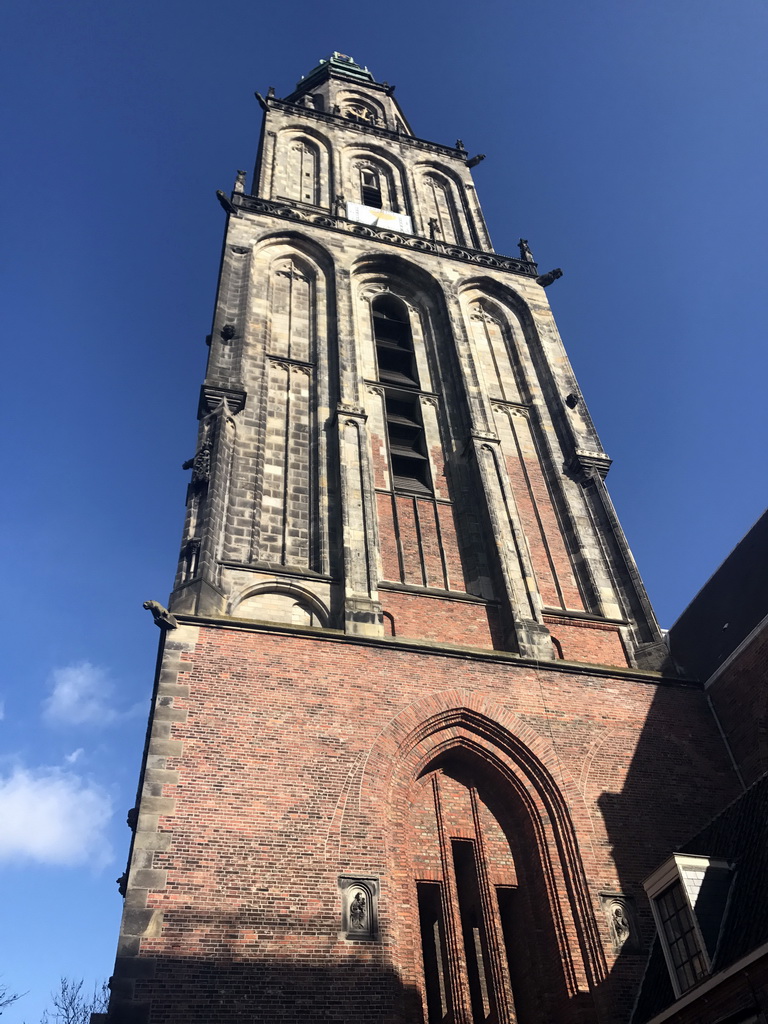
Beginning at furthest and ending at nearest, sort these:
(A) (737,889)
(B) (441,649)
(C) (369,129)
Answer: (C) (369,129) < (B) (441,649) < (A) (737,889)

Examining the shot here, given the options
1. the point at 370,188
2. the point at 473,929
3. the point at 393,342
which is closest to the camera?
the point at 473,929

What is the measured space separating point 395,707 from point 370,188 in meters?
19.0

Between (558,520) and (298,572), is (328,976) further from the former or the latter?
(558,520)

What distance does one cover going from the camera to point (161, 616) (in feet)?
35.2

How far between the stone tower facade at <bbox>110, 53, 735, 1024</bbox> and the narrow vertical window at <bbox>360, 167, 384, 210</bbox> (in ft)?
22.8

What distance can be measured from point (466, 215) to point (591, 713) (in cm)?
1795

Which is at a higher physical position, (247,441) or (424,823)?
(247,441)

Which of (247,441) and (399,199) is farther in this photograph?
(399,199)

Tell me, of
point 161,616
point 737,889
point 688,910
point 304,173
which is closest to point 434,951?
point 688,910

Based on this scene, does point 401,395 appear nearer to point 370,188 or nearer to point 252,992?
point 370,188

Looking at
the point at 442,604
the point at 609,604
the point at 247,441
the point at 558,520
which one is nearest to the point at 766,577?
the point at 609,604

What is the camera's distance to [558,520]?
15.4 metres

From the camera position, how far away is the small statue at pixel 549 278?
2189 cm

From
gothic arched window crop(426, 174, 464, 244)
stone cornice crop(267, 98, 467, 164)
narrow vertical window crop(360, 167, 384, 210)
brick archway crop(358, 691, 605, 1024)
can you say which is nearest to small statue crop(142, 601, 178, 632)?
brick archway crop(358, 691, 605, 1024)
